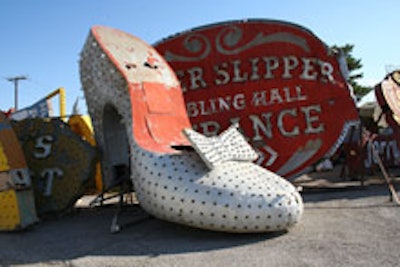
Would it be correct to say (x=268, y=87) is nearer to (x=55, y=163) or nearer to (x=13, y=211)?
(x=55, y=163)

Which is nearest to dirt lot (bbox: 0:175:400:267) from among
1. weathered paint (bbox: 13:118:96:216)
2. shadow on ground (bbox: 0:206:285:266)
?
shadow on ground (bbox: 0:206:285:266)

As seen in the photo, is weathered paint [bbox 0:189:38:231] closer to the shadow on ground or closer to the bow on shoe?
the shadow on ground

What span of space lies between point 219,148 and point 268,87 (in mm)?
3096

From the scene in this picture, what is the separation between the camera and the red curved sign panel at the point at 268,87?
20.6 feet

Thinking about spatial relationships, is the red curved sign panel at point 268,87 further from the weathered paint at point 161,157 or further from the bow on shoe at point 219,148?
the bow on shoe at point 219,148

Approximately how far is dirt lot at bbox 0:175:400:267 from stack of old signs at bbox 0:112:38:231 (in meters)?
0.14

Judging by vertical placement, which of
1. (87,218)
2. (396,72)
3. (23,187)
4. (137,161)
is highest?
(396,72)

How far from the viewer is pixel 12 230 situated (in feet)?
13.2

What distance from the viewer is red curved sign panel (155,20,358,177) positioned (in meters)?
6.29

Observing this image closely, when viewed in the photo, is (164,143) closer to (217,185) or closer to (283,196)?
(217,185)

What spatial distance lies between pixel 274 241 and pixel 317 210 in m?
1.67

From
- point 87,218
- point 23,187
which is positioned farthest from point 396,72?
point 23,187

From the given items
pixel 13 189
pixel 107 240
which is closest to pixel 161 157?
pixel 107 240

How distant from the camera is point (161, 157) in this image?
144 inches
